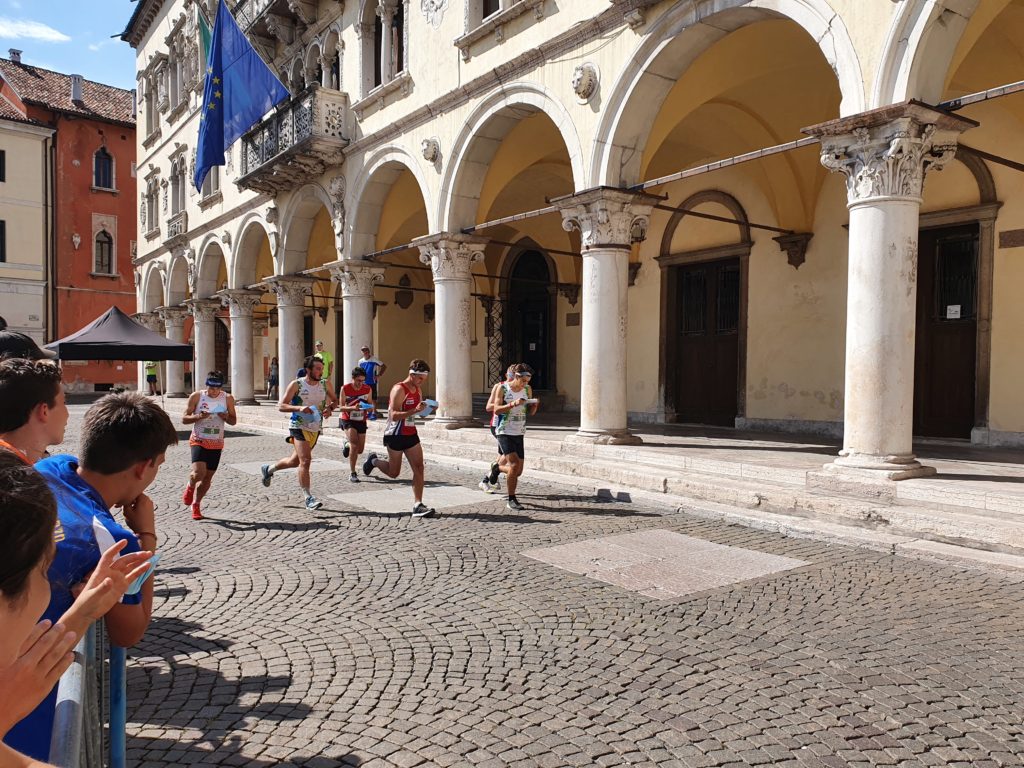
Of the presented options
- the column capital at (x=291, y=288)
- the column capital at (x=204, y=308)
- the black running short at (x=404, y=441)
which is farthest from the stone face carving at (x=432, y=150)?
the column capital at (x=204, y=308)

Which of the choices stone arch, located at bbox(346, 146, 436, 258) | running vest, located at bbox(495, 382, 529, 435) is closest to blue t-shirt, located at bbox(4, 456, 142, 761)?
running vest, located at bbox(495, 382, 529, 435)

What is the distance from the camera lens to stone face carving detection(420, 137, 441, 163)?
13.8 meters

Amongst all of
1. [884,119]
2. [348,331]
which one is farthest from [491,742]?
[348,331]

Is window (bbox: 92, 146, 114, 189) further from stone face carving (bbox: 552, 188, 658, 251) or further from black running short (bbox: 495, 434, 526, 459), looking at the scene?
black running short (bbox: 495, 434, 526, 459)

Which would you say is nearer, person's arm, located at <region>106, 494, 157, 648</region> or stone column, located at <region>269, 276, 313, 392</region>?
person's arm, located at <region>106, 494, 157, 648</region>

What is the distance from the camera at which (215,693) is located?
11.9ft

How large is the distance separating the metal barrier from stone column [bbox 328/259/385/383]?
14.2 m

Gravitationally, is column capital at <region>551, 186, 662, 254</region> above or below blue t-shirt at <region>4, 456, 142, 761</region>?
above

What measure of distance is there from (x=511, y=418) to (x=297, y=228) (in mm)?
13009

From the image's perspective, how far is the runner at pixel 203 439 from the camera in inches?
304

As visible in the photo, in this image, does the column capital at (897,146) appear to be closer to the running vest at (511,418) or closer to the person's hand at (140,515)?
the running vest at (511,418)

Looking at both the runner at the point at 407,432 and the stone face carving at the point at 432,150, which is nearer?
the runner at the point at 407,432

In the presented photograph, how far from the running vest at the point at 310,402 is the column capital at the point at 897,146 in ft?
19.1

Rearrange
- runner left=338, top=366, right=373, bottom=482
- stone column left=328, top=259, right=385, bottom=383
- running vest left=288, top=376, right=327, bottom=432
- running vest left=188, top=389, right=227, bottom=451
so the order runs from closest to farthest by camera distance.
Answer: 1. running vest left=188, top=389, right=227, bottom=451
2. running vest left=288, top=376, right=327, bottom=432
3. runner left=338, top=366, right=373, bottom=482
4. stone column left=328, top=259, right=385, bottom=383
